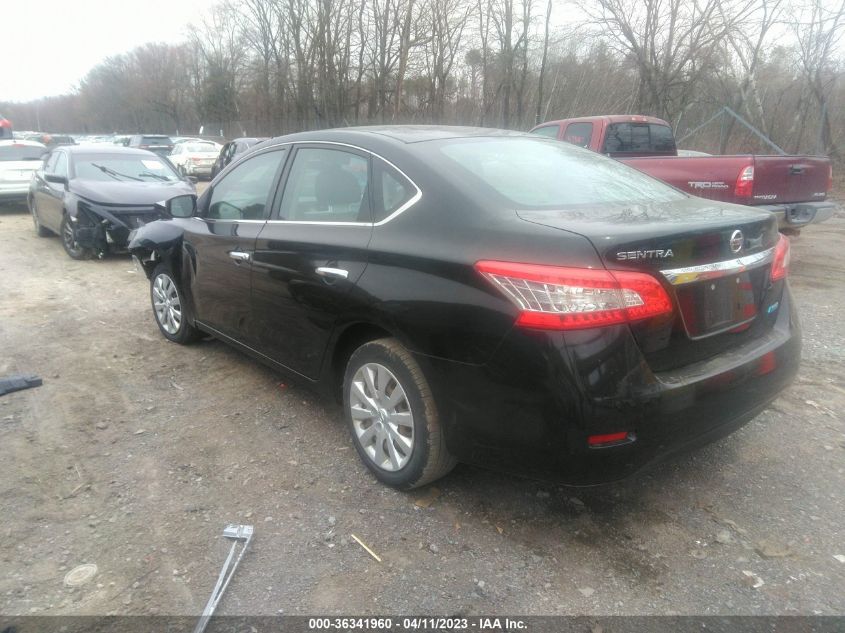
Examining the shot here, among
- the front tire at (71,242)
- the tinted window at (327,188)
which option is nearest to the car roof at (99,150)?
the front tire at (71,242)

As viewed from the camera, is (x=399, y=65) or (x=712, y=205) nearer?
(x=712, y=205)

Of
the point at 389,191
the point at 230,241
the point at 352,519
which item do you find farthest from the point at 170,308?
the point at 352,519

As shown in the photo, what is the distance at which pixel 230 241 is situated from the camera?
12.7 feet

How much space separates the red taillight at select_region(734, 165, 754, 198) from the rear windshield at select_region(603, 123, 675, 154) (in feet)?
8.16

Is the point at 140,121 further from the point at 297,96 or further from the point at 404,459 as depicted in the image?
the point at 404,459

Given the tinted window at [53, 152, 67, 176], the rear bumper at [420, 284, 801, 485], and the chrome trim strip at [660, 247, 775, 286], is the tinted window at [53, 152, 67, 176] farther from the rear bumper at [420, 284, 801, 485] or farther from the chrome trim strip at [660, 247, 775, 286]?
the chrome trim strip at [660, 247, 775, 286]

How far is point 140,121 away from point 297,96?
134ft

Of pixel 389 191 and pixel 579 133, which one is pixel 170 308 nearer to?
pixel 389 191

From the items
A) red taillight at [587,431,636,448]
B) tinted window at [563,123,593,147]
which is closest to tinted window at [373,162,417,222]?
red taillight at [587,431,636,448]

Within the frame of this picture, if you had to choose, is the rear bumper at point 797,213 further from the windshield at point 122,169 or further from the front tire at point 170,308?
the windshield at point 122,169

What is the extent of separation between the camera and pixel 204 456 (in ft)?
10.9

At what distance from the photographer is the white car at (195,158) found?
76.2 feet

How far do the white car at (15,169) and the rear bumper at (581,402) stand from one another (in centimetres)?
1430

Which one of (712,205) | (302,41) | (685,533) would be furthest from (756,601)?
(302,41)
